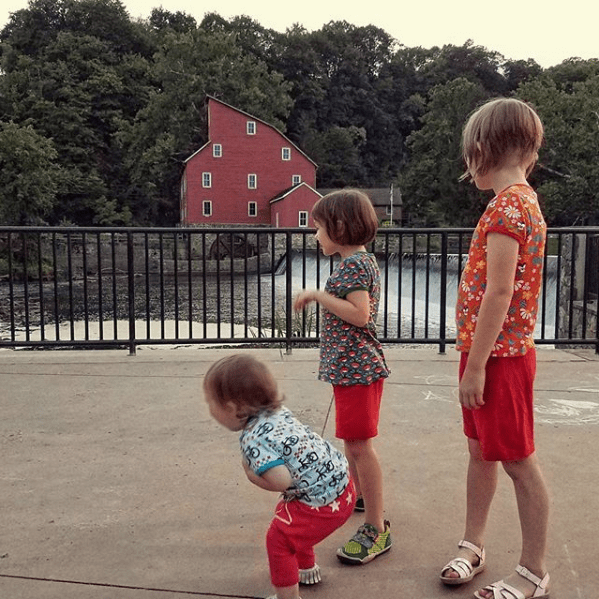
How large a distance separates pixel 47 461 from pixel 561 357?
4.29 metres

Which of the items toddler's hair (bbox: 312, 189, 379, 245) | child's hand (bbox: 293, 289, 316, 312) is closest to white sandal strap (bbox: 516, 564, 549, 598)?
child's hand (bbox: 293, 289, 316, 312)

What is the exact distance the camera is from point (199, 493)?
112 inches

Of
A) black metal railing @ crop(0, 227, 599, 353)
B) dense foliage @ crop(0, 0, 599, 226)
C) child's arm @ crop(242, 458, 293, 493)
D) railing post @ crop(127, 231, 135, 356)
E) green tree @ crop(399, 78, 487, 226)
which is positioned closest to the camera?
child's arm @ crop(242, 458, 293, 493)

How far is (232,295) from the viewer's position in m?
6.49

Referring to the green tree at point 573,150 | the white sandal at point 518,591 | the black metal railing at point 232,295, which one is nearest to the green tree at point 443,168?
the green tree at point 573,150

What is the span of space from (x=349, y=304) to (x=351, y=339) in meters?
0.15

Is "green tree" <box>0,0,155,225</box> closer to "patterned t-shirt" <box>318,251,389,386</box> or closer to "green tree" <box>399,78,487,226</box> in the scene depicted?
"green tree" <box>399,78,487,226</box>

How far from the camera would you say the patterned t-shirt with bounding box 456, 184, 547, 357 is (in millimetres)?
1891

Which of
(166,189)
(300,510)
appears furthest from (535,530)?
(166,189)

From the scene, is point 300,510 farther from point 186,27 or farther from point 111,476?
point 186,27

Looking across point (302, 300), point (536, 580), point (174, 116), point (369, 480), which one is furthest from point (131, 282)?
point (174, 116)

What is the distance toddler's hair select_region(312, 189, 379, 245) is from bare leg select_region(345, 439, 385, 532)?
710 millimetres

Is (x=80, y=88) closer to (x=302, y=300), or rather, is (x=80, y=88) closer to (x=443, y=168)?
(x=443, y=168)

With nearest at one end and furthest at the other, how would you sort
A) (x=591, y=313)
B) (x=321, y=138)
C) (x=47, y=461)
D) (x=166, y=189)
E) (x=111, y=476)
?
(x=111, y=476) → (x=47, y=461) → (x=591, y=313) → (x=166, y=189) → (x=321, y=138)
